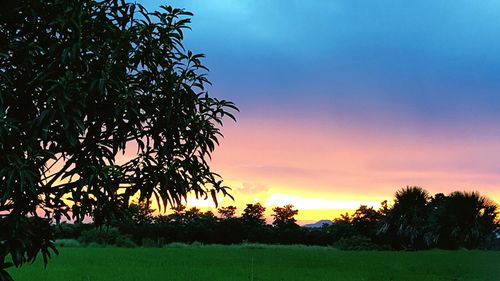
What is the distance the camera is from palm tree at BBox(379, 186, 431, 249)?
50.4 metres

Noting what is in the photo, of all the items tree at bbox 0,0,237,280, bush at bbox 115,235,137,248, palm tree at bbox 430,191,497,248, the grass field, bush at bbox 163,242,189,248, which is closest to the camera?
tree at bbox 0,0,237,280

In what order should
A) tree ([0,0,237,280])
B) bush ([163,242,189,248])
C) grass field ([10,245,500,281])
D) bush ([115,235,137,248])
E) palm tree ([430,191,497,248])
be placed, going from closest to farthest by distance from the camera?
1. tree ([0,0,237,280])
2. grass field ([10,245,500,281])
3. palm tree ([430,191,497,248])
4. bush ([163,242,189,248])
5. bush ([115,235,137,248])

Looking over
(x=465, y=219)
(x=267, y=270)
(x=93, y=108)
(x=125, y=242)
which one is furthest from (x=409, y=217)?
(x=93, y=108)

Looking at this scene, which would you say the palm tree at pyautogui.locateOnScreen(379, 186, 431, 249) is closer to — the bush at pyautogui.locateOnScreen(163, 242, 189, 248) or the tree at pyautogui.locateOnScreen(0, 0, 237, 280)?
the bush at pyautogui.locateOnScreen(163, 242, 189, 248)

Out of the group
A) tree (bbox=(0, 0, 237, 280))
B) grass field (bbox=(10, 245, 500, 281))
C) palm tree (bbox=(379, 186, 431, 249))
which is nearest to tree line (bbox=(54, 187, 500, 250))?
palm tree (bbox=(379, 186, 431, 249))

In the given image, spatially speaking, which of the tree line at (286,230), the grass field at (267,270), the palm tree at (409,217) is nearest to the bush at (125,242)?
the tree line at (286,230)

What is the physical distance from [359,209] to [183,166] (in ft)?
169

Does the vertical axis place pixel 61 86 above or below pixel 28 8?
below

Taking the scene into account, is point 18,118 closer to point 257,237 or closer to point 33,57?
point 33,57

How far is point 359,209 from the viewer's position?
59.2 m

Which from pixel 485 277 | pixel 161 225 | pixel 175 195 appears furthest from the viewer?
pixel 161 225

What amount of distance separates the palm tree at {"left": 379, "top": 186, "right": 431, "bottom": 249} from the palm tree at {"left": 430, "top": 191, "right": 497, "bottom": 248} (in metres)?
2.95

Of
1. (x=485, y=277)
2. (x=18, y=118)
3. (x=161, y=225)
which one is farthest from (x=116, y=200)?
(x=161, y=225)

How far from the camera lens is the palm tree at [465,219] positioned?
43906mm
